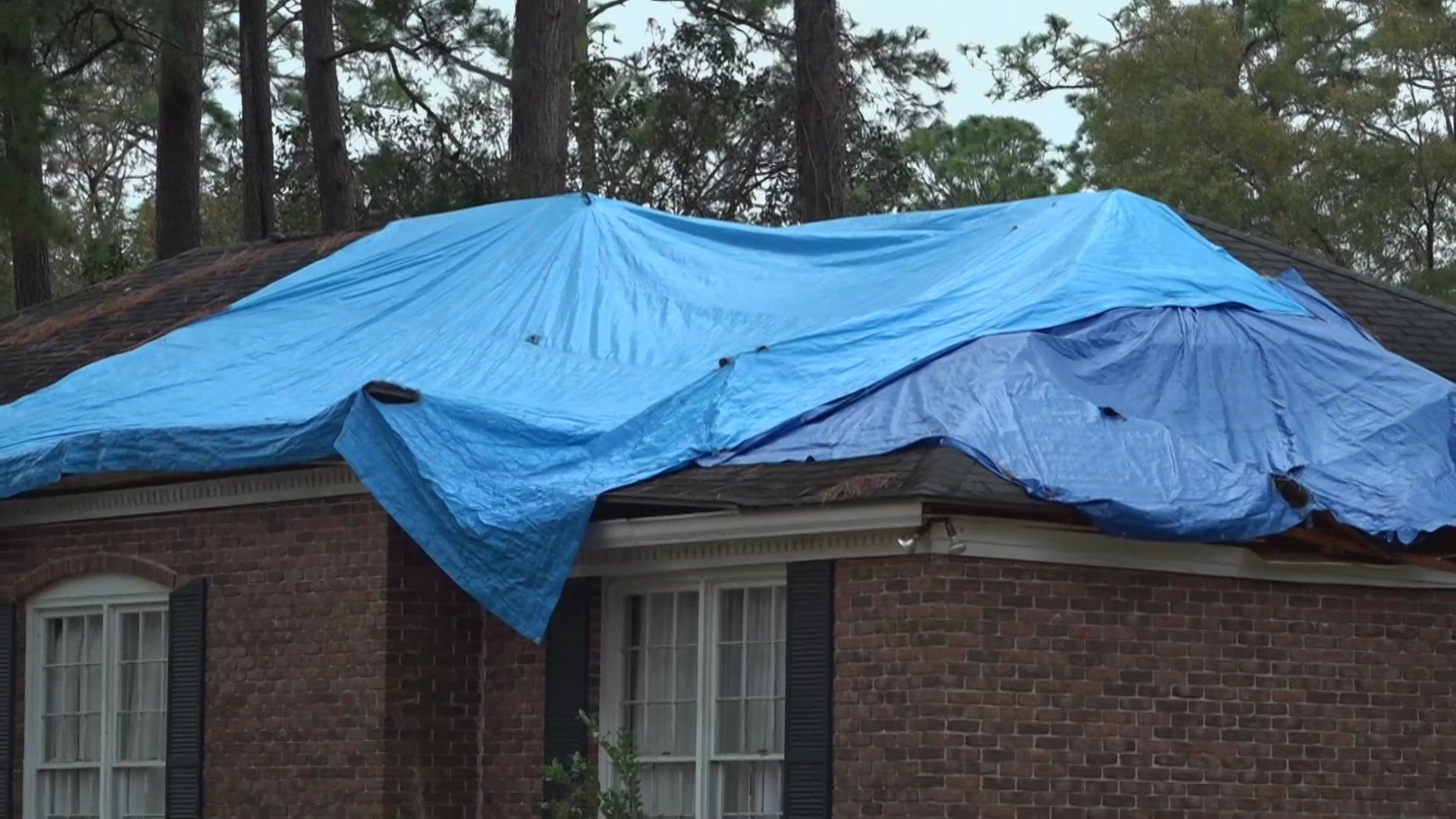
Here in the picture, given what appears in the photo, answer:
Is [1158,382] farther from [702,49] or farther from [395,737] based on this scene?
[702,49]

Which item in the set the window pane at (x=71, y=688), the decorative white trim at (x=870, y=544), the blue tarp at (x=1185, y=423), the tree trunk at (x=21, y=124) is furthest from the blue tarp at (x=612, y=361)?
the tree trunk at (x=21, y=124)

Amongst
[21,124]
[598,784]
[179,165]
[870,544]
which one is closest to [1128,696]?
[870,544]

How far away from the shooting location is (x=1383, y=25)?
3509cm

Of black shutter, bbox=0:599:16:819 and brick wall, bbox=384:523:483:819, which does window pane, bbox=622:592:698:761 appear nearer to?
brick wall, bbox=384:523:483:819

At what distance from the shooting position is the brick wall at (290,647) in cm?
1270

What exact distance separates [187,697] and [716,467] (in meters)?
3.86

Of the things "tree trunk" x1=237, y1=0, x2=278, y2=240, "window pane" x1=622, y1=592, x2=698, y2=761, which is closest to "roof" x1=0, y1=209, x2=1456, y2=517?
"window pane" x1=622, y1=592, x2=698, y2=761

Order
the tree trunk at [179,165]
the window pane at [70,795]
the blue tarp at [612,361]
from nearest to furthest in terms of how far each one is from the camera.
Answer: the blue tarp at [612,361], the window pane at [70,795], the tree trunk at [179,165]

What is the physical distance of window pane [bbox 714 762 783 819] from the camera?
11.4 m

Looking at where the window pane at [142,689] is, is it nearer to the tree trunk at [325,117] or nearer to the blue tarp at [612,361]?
the blue tarp at [612,361]

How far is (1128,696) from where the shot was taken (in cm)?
1103

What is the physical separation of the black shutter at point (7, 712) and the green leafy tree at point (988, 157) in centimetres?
2920

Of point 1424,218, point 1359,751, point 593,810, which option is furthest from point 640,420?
point 1424,218

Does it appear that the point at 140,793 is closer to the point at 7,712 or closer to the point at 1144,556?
the point at 7,712
